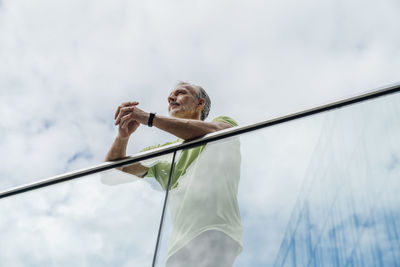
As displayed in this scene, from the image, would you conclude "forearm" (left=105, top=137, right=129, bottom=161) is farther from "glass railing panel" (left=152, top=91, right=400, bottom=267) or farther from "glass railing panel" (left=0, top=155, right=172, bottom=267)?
"glass railing panel" (left=152, top=91, right=400, bottom=267)

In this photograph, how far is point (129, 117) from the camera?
6.61 feet

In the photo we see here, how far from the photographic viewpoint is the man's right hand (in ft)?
6.62

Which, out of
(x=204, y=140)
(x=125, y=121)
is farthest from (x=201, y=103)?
(x=204, y=140)

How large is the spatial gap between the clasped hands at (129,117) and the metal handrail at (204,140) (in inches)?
6.2

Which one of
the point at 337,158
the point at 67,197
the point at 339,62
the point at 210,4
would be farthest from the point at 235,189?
the point at 210,4

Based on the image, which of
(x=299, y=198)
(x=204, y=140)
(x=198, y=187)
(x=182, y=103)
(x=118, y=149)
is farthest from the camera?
(x=182, y=103)

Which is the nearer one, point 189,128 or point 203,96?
point 189,128

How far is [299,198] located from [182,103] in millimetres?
1172

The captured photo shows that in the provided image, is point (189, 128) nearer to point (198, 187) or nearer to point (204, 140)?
point (204, 140)

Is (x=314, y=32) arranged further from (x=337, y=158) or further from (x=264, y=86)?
(x=337, y=158)

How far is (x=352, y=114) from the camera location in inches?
60.2

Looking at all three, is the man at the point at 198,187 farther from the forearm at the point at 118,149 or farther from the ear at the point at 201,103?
the ear at the point at 201,103

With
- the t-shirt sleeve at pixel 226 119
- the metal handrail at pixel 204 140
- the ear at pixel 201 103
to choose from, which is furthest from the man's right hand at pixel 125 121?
the ear at pixel 201 103

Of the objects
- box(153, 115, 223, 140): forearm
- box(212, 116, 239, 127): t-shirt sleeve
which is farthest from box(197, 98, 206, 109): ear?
box(153, 115, 223, 140): forearm
